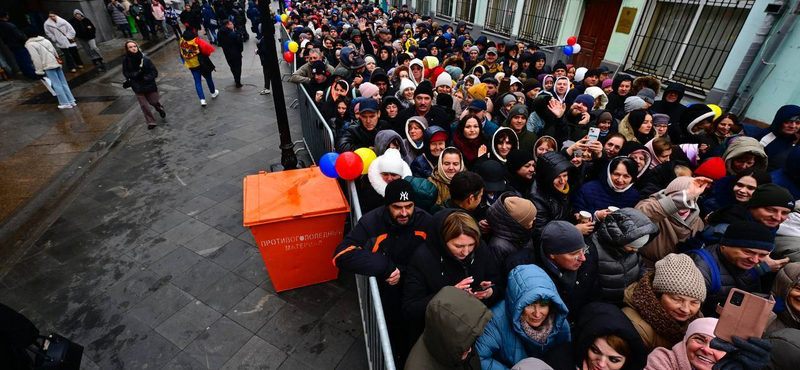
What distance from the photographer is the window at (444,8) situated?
20.6 metres

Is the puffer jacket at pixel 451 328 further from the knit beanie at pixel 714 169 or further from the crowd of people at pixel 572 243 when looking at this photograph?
the knit beanie at pixel 714 169

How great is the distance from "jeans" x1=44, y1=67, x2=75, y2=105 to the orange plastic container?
901cm

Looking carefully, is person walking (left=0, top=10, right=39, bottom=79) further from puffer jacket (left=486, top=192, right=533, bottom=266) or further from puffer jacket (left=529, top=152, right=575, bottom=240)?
puffer jacket (left=529, top=152, right=575, bottom=240)

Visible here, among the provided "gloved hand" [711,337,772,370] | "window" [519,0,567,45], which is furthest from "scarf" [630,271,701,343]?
"window" [519,0,567,45]

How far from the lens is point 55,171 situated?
6453 millimetres

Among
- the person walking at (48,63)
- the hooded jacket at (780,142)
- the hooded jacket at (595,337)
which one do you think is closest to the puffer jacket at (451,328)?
the hooded jacket at (595,337)

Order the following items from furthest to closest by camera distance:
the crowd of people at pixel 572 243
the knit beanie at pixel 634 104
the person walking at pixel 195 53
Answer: the person walking at pixel 195 53 → the knit beanie at pixel 634 104 → the crowd of people at pixel 572 243

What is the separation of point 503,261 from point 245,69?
14407mm

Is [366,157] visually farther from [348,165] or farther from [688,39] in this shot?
[688,39]

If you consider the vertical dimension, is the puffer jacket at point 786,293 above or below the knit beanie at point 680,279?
below

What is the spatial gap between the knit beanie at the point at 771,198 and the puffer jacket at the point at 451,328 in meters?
2.88

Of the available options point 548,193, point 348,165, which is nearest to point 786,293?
point 548,193

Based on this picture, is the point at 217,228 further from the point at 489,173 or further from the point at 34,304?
the point at 489,173

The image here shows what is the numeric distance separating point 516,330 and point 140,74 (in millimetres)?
9003
